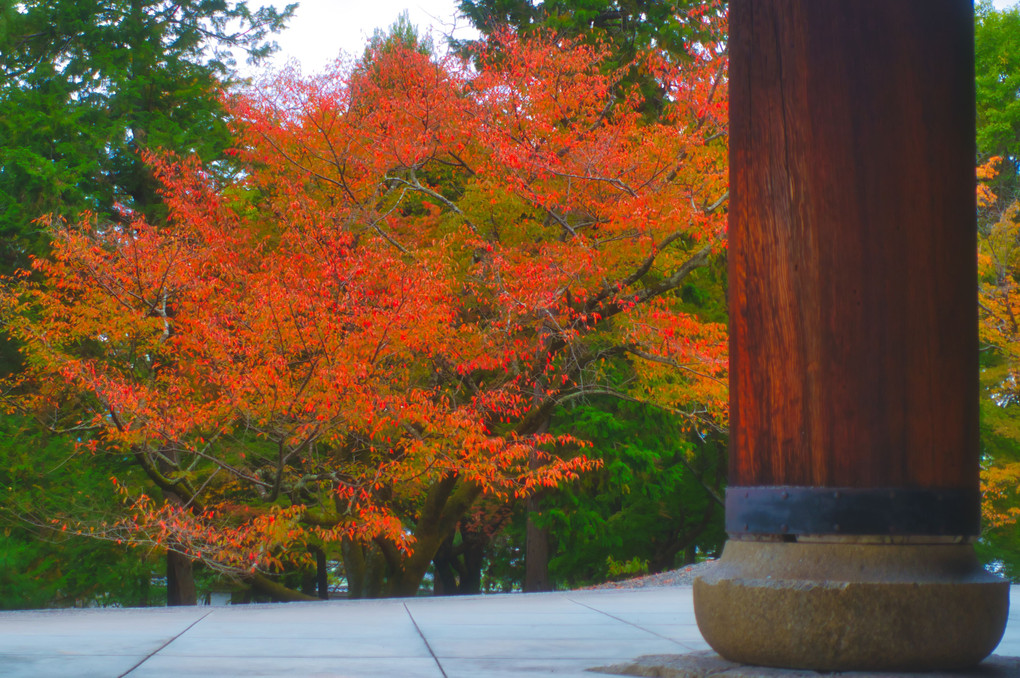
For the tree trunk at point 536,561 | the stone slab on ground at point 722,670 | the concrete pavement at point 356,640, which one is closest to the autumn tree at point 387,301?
the tree trunk at point 536,561

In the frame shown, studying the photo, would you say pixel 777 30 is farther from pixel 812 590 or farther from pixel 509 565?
pixel 509 565

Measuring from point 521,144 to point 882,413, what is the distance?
10066 millimetres

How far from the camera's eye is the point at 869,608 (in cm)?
275

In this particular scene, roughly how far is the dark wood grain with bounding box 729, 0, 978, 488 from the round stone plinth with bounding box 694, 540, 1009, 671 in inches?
9.2

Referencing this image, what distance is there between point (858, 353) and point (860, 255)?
0.32 metres

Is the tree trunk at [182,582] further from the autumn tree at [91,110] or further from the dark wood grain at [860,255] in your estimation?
the dark wood grain at [860,255]

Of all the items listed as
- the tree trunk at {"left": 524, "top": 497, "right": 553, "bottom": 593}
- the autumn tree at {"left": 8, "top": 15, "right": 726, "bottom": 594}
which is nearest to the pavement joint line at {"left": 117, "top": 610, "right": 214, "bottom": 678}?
the autumn tree at {"left": 8, "top": 15, "right": 726, "bottom": 594}

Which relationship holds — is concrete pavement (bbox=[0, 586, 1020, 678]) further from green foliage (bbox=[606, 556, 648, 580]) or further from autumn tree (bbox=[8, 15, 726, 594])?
green foliage (bbox=[606, 556, 648, 580])

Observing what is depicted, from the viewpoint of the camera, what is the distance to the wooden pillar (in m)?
2.80

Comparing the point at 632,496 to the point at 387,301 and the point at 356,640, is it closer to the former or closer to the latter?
the point at 387,301

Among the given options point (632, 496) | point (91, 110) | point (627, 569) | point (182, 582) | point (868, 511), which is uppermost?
point (91, 110)

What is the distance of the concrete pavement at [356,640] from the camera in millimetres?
3463

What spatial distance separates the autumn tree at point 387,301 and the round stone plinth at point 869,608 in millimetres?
7346

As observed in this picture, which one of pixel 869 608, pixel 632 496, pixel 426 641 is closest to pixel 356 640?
pixel 426 641
